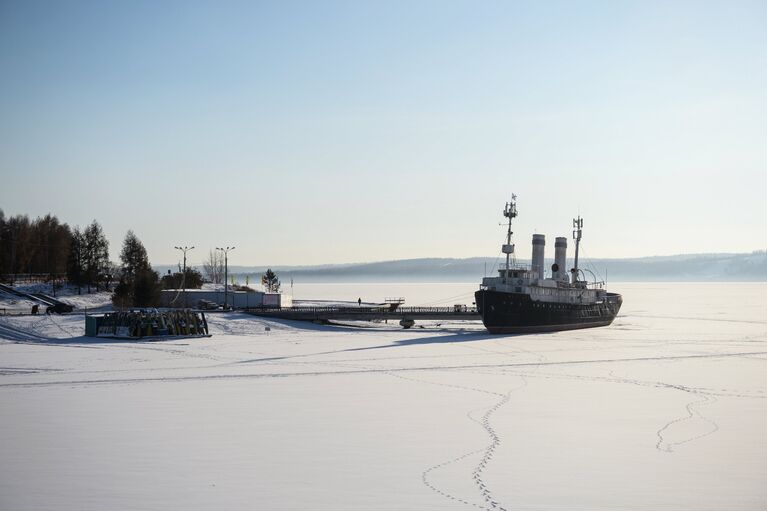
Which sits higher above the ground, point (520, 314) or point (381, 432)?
point (520, 314)

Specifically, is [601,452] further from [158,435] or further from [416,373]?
[416,373]

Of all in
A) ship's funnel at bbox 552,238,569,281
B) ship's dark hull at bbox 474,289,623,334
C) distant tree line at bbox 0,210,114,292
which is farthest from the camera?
distant tree line at bbox 0,210,114,292

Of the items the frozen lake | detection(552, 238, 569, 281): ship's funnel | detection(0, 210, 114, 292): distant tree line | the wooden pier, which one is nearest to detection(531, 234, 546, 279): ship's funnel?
detection(552, 238, 569, 281): ship's funnel

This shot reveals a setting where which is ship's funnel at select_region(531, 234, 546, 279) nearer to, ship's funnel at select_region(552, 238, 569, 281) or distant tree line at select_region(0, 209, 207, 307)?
ship's funnel at select_region(552, 238, 569, 281)

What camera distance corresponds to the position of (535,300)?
84.9 meters

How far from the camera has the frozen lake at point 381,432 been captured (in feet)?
61.5

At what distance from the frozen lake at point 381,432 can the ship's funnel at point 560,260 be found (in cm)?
4483

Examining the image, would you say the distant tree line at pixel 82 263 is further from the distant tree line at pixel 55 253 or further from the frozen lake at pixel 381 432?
the frozen lake at pixel 381 432

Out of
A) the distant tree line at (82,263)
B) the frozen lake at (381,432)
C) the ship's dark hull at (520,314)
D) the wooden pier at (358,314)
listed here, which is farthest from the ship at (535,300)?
the distant tree line at (82,263)

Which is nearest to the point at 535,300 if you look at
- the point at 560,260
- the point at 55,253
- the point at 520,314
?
the point at 520,314

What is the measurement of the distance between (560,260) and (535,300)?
15934 mm

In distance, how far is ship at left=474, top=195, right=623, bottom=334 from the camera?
270 ft

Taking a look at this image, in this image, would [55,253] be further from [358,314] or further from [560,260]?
[560,260]

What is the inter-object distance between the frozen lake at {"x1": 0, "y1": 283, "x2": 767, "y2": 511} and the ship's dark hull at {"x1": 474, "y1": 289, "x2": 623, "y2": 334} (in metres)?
28.5
